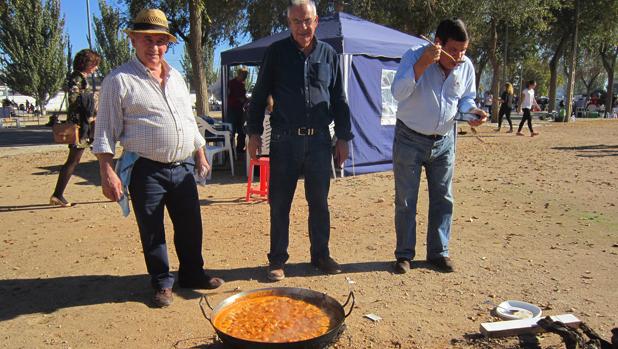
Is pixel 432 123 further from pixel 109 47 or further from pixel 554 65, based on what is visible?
pixel 109 47

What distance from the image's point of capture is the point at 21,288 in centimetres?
375

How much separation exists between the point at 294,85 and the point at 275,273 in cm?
144

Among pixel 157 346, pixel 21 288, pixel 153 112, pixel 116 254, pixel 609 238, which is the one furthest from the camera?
pixel 609 238

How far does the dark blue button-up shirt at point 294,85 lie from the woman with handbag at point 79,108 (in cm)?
327

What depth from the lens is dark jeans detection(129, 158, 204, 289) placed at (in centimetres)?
324

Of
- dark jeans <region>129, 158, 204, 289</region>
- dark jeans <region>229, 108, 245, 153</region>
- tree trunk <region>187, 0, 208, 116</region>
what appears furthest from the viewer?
tree trunk <region>187, 0, 208, 116</region>

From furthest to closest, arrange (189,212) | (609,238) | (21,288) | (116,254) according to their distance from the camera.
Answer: (609,238), (116,254), (21,288), (189,212)

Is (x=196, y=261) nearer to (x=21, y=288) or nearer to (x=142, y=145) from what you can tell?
(x=142, y=145)

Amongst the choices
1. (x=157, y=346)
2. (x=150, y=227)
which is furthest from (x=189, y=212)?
(x=157, y=346)

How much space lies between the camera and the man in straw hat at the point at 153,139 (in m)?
3.06

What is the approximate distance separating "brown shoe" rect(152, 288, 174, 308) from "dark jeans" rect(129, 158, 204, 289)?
4cm

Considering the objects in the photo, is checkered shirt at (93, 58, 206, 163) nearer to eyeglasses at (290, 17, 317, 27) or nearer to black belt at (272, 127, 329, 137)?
black belt at (272, 127, 329, 137)

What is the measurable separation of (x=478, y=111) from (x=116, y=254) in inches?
132

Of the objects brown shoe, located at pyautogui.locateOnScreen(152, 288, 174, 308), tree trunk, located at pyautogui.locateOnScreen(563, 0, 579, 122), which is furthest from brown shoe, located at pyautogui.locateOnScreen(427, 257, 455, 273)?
tree trunk, located at pyautogui.locateOnScreen(563, 0, 579, 122)
